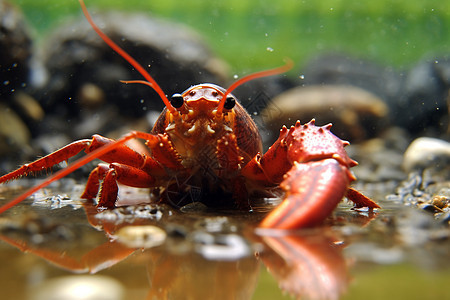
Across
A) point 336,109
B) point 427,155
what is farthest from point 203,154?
point 336,109

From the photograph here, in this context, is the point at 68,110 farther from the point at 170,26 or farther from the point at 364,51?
the point at 364,51

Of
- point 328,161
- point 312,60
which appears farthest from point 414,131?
point 328,161

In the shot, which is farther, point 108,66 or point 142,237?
point 108,66

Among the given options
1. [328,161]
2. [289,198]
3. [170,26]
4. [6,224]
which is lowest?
[6,224]

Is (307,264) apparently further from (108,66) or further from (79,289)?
(108,66)

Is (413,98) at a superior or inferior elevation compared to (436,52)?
inferior
